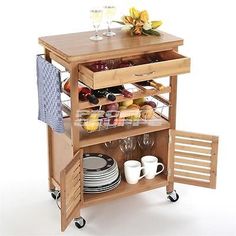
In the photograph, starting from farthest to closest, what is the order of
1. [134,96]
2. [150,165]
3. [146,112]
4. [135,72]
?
[150,165] < [146,112] < [134,96] < [135,72]

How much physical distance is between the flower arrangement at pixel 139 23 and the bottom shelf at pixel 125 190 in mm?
909

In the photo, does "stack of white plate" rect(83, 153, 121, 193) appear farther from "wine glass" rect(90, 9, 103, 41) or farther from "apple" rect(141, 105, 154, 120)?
"wine glass" rect(90, 9, 103, 41)

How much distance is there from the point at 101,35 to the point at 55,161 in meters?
0.82

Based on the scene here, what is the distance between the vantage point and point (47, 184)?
4.39 metres

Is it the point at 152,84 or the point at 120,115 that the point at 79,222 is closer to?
the point at 120,115

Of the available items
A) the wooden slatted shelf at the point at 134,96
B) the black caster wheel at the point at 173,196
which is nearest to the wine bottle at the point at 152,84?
the wooden slatted shelf at the point at 134,96

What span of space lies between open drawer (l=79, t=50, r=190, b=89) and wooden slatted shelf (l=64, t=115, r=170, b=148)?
1.25ft

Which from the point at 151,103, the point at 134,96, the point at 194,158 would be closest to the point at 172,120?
the point at 151,103

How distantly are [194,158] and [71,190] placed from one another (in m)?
0.88

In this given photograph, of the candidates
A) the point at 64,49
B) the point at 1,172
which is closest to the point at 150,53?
the point at 64,49

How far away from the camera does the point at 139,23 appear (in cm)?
395

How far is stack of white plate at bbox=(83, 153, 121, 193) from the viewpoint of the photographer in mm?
3930

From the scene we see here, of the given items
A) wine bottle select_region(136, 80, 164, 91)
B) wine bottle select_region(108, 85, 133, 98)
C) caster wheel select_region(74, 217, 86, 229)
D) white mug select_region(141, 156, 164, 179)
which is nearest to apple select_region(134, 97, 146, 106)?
wine bottle select_region(136, 80, 164, 91)

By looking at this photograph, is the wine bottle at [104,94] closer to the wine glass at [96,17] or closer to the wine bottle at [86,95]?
the wine bottle at [86,95]
